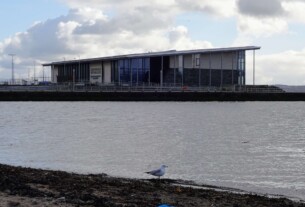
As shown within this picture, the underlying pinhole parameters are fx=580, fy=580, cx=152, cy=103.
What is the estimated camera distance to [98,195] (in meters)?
12.6

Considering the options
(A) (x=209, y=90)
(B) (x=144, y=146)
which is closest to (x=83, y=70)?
(A) (x=209, y=90)

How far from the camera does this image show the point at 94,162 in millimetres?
23375

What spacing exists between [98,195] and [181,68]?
313 feet

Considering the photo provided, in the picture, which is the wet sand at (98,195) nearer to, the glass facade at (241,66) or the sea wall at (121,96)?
the sea wall at (121,96)

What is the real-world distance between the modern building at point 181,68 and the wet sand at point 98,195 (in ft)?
296

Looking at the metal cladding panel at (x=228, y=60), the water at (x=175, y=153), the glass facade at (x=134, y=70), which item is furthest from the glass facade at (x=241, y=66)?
the water at (x=175, y=153)

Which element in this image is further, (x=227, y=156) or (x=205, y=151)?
(x=205, y=151)

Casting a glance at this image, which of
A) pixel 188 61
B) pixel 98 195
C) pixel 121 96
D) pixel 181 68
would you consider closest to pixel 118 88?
pixel 121 96

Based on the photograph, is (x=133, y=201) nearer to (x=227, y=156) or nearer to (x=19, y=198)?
(x=19, y=198)

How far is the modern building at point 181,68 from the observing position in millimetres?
107250

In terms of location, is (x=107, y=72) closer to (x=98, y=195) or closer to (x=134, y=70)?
(x=134, y=70)

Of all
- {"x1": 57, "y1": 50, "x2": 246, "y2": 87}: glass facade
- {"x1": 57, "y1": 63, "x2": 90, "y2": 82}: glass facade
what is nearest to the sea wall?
{"x1": 57, "y1": 50, "x2": 246, "y2": 87}: glass facade

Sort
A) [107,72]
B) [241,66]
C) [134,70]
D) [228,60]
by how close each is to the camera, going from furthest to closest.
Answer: [107,72]
[241,66]
[228,60]
[134,70]

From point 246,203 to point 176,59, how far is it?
94651 millimetres
